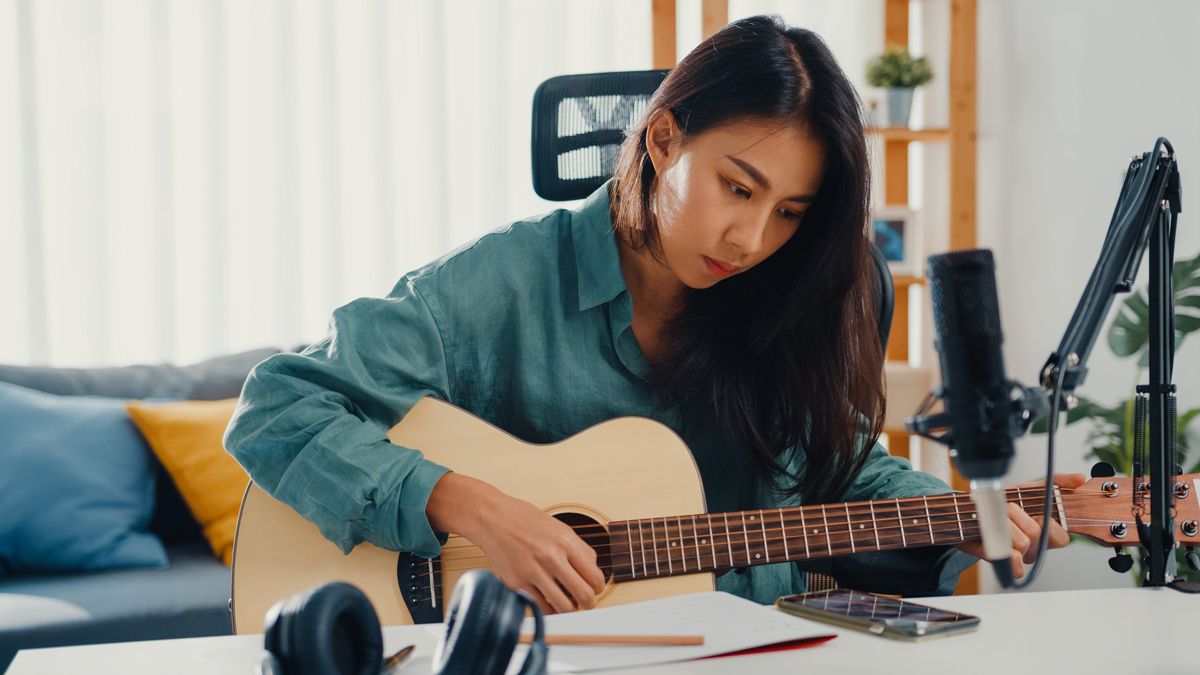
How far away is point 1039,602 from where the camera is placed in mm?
1012

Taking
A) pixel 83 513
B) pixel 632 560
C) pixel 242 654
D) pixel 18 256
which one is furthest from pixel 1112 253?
pixel 18 256

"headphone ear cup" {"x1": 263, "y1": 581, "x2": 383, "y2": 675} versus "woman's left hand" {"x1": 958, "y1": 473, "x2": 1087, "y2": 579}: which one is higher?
"headphone ear cup" {"x1": 263, "y1": 581, "x2": 383, "y2": 675}

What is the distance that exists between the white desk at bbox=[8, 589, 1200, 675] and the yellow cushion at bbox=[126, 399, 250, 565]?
157cm

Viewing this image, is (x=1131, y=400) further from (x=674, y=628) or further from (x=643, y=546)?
(x=674, y=628)

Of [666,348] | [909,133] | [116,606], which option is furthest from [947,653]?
[909,133]

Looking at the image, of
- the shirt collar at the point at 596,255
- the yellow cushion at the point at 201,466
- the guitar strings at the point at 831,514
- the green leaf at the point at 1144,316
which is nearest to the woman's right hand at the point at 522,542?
the guitar strings at the point at 831,514

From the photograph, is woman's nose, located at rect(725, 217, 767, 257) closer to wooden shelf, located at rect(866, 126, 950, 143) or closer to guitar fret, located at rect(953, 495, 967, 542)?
guitar fret, located at rect(953, 495, 967, 542)

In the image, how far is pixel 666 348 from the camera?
1.49 m

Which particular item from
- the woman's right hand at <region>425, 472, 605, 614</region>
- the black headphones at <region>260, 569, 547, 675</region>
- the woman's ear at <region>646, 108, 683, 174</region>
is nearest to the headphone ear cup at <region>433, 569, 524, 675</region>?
the black headphones at <region>260, 569, 547, 675</region>

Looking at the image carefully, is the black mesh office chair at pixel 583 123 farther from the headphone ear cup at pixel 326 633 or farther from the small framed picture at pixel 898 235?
the small framed picture at pixel 898 235

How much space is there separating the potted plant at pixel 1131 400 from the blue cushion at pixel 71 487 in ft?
6.71

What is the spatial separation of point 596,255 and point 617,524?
39 centimetres

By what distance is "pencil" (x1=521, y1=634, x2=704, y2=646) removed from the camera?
0.86 m

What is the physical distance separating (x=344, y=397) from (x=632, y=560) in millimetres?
383
